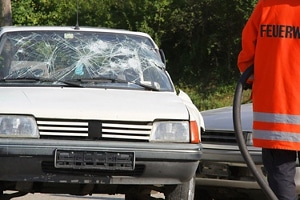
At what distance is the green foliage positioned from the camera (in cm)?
2519

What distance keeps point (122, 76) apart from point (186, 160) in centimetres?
132

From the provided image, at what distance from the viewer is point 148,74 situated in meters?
8.41

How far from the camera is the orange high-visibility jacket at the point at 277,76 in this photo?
5598mm

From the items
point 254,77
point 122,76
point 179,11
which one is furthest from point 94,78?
point 179,11

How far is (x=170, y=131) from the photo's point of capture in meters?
7.23

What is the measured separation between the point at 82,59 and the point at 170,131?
1.45m

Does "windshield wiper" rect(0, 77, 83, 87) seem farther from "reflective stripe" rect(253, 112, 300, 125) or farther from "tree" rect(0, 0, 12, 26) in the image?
"tree" rect(0, 0, 12, 26)

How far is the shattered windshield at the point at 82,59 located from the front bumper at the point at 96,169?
1.00m

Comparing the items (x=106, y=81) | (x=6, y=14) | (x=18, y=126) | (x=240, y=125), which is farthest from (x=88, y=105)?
(x=6, y=14)

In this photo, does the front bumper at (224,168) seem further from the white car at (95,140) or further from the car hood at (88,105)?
the car hood at (88,105)

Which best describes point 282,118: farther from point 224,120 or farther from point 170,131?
point 224,120

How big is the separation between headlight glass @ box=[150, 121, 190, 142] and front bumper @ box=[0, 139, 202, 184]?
0.20 ft

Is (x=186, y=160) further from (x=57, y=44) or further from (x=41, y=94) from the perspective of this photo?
(x=57, y=44)

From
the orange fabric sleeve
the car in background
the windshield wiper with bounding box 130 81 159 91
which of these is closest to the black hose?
the orange fabric sleeve
